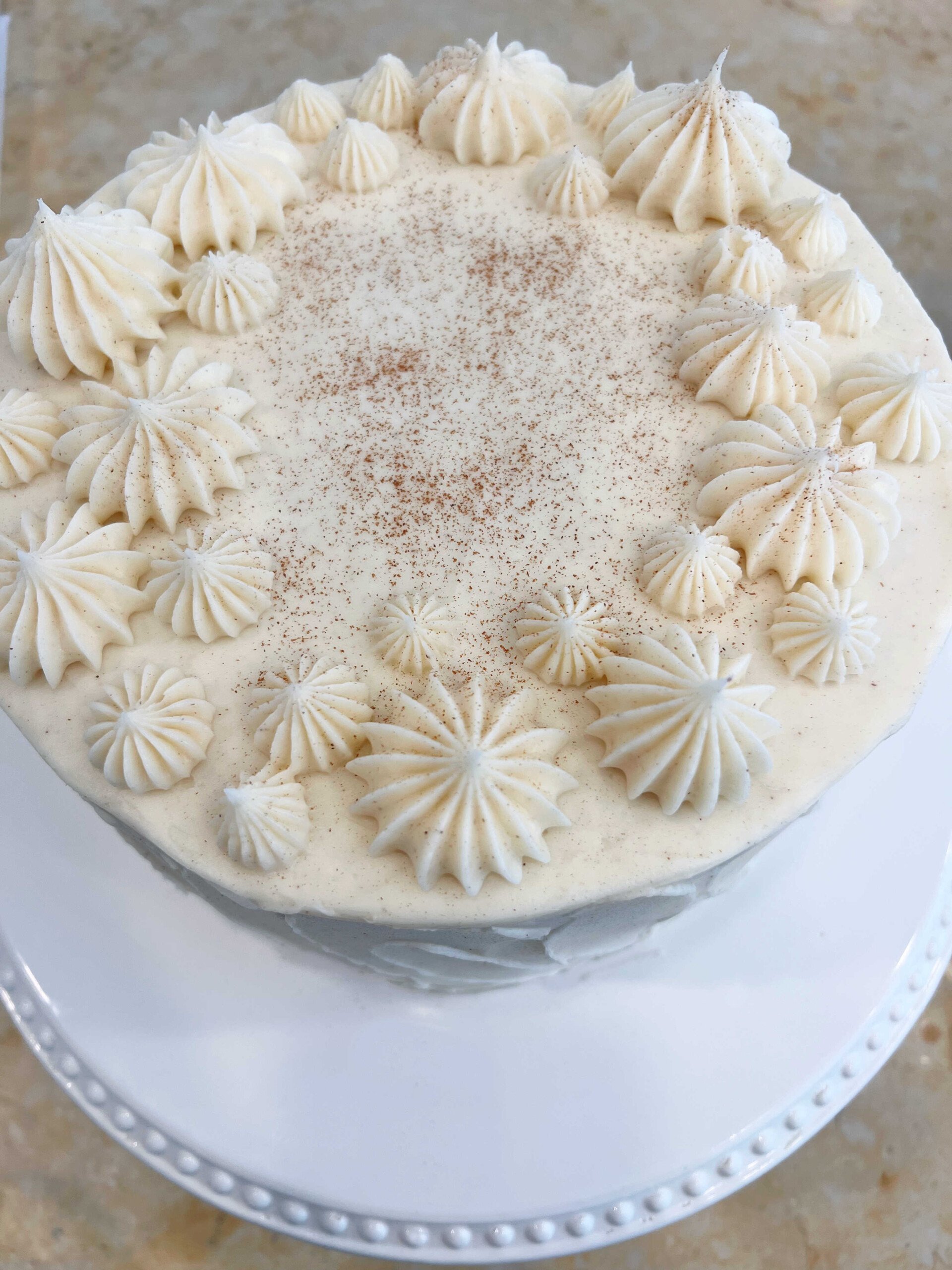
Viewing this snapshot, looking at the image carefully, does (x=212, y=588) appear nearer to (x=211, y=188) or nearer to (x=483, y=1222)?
(x=211, y=188)

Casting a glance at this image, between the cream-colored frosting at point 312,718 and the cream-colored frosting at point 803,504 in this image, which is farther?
the cream-colored frosting at point 803,504

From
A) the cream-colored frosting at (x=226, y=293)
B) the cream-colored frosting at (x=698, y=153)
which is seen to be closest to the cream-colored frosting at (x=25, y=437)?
the cream-colored frosting at (x=226, y=293)

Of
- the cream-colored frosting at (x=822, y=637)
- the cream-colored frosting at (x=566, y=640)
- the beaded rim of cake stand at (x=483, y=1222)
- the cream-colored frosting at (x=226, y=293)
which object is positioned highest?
the cream-colored frosting at (x=822, y=637)

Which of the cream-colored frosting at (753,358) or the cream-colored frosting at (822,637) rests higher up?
the cream-colored frosting at (753,358)

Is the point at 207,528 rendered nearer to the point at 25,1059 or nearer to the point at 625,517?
the point at 625,517

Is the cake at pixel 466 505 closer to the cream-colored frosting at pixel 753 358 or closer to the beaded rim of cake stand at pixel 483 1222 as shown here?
the cream-colored frosting at pixel 753 358

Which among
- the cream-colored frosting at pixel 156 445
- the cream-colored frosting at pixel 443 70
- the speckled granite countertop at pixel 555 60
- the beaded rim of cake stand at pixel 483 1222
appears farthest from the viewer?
the speckled granite countertop at pixel 555 60

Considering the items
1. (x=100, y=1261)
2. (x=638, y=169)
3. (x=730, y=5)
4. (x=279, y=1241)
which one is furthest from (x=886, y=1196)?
(x=730, y=5)
